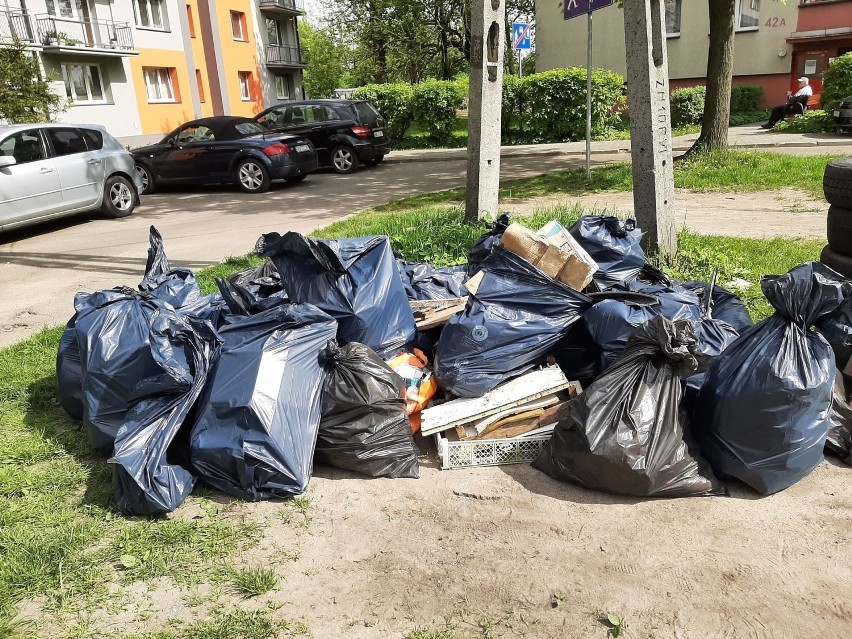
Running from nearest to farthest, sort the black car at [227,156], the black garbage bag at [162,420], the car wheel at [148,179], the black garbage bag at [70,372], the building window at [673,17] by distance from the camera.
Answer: the black garbage bag at [162,420] < the black garbage bag at [70,372] < the black car at [227,156] < the car wheel at [148,179] < the building window at [673,17]

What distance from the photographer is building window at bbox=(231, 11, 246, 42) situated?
32.4 meters

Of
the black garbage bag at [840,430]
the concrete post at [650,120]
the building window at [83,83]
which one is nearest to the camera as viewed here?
the black garbage bag at [840,430]

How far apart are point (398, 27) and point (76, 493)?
33138mm

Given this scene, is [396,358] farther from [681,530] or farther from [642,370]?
[681,530]

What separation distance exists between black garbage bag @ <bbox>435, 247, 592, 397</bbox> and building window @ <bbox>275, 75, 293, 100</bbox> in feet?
118

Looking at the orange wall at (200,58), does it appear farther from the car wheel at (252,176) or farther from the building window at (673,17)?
the building window at (673,17)

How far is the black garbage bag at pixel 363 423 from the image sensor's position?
3541 mm

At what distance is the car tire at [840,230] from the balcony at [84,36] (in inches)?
923

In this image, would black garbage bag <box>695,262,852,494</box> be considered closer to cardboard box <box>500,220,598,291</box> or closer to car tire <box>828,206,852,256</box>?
cardboard box <box>500,220,598,291</box>

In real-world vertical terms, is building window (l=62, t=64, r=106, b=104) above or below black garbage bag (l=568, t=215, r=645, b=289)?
above

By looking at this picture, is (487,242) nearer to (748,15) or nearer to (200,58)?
(748,15)

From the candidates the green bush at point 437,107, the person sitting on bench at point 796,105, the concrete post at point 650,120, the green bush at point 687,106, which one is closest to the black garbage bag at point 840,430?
the concrete post at point 650,120

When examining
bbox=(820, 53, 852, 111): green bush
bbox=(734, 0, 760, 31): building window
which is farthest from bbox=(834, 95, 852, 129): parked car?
bbox=(734, 0, 760, 31): building window

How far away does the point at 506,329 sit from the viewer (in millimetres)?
3789
